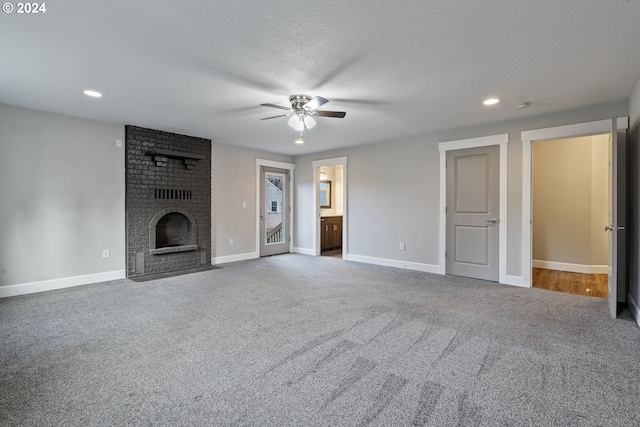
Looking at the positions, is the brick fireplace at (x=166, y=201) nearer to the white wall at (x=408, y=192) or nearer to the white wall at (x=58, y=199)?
the white wall at (x=58, y=199)

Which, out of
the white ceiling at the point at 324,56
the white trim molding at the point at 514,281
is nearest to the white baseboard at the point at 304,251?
the white ceiling at the point at 324,56

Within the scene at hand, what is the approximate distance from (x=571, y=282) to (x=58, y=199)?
24.4ft

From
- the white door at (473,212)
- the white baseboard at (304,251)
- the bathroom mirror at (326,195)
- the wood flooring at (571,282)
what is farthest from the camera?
the bathroom mirror at (326,195)

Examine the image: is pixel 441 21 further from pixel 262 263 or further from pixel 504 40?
pixel 262 263

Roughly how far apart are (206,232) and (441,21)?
16.4ft

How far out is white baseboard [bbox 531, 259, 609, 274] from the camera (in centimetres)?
500

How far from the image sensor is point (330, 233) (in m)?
7.61

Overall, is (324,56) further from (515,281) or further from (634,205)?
(515,281)

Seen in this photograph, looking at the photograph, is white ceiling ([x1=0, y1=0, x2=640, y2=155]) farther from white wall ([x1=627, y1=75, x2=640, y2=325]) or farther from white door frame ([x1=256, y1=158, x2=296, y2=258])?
white door frame ([x1=256, y1=158, x2=296, y2=258])

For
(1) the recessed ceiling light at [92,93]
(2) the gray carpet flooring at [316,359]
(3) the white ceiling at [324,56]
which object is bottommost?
(2) the gray carpet flooring at [316,359]

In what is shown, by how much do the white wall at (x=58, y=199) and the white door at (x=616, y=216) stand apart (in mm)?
6250

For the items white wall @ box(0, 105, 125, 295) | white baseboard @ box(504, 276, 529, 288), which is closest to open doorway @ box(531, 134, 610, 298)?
white baseboard @ box(504, 276, 529, 288)

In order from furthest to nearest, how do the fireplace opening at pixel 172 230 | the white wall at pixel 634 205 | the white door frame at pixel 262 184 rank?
the white door frame at pixel 262 184 → the fireplace opening at pixel 172 230 → the white wall at pixel 634 205

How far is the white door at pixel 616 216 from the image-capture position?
2988mm
